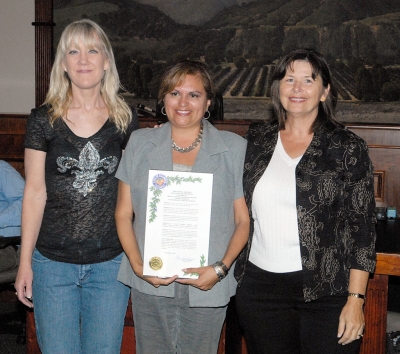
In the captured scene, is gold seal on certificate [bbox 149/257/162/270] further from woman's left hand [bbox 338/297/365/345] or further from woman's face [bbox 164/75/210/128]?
woman's left hand [bbox 338/297/365/345]

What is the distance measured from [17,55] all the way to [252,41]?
7.79 feet

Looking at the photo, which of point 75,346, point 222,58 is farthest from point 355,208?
point 222,58

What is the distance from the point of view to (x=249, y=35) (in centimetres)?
602

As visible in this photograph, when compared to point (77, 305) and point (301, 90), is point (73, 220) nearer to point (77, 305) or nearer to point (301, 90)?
point (77, 305)

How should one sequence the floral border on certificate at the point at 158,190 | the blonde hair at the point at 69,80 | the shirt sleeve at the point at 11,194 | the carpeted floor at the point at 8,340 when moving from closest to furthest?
the floral border on certificate at the point at 158,190, the blonde hair at the point at 69,80, the shirt sleeve at the point at 11,194, the carpeted floor at the point at 8,340

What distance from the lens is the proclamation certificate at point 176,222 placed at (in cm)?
214

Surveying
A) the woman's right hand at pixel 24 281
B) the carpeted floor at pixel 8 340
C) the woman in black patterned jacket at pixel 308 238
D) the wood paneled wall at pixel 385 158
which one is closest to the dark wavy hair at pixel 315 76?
the woman in black patterned jacket at pixel 308 238

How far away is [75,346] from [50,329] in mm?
121

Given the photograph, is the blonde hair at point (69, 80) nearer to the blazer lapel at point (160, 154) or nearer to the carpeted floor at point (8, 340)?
the blazer lapel at point (160, 154)

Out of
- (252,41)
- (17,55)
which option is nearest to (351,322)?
(252,41)

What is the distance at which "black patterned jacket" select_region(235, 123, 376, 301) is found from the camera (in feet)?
7.13

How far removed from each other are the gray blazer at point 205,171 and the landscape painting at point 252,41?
12.7 ft

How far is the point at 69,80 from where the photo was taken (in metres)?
2.37

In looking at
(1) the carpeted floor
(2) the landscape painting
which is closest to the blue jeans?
(1) the carpeted floor
